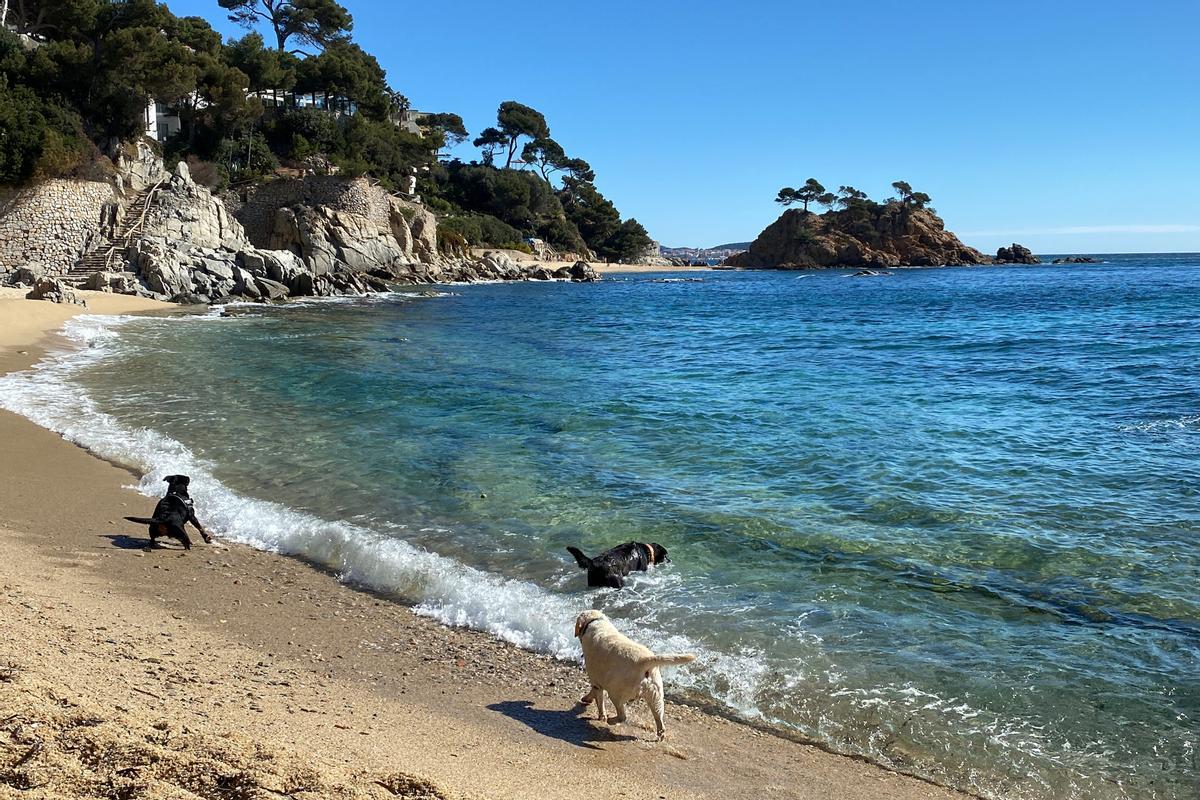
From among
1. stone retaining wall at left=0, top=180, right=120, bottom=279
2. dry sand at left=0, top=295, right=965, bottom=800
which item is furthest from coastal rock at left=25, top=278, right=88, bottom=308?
dry sand at left=0, top=295, right=965, bottom=800

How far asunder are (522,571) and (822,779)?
3.69 meters

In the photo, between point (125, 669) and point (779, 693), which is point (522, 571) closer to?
point (779, 693)

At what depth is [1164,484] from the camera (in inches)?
398

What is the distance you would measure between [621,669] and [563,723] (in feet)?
1.76

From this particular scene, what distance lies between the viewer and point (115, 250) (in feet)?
130

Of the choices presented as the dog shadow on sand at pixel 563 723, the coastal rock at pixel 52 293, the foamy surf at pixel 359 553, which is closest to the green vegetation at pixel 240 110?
the coastal rock at pixel 52 293

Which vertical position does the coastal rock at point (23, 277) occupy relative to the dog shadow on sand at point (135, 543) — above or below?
above

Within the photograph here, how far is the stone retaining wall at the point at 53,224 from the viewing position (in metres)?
38.9

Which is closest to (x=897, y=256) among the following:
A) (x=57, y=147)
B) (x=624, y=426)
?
(x=57, y=147)

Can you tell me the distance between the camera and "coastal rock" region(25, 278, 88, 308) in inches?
1160

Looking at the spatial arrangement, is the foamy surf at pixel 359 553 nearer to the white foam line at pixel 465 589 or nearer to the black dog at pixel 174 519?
the white foam line at pixel 465 589

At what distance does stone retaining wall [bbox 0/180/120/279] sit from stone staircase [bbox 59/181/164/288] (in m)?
0.55

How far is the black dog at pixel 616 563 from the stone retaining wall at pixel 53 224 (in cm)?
4089

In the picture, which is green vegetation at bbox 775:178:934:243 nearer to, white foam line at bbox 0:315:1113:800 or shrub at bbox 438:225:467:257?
shrub at bbox 438:225:467:257
